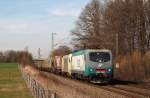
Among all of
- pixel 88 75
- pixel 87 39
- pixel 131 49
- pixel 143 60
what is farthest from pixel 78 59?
pixel 87 39

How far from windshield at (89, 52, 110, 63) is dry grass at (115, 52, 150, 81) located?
11.5 meters

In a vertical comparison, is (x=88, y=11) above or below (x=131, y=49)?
above

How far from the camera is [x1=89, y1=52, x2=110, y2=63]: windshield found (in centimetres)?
3659

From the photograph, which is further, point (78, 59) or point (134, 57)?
point (134, 57)

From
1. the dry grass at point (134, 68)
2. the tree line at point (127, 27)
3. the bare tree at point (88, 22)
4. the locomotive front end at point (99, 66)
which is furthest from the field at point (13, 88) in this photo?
the bare tree at point (88, 22)

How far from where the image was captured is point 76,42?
92.8 m

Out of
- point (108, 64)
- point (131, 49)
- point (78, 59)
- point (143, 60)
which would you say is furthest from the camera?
point (131, 49)

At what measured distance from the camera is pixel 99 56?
36.8 m

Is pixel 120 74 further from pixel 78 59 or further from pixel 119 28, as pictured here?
pixel 119 28

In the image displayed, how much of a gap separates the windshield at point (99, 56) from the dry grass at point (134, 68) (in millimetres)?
11495

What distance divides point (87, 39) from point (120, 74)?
36233 millimetres

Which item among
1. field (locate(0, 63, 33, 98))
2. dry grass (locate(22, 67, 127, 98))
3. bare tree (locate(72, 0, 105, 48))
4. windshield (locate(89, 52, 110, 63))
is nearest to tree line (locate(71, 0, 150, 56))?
bare tree (locate(72, 0, 105, 48))

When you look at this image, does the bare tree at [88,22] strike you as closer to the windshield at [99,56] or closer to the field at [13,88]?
the field at [13,88]

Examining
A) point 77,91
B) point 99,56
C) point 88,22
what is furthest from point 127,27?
point 77,91
